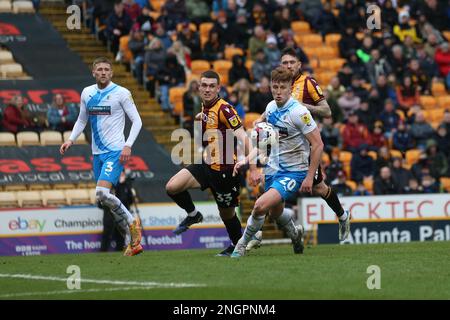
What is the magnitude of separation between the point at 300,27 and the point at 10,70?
9553mm

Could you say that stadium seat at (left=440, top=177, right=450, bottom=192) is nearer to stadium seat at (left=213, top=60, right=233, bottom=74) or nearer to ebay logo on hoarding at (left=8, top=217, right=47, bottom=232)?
stadium seat at (left=213, top=60, right=233, bottom=74)

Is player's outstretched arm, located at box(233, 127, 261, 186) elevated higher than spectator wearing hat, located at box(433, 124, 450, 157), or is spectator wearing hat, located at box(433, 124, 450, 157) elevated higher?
player's outstretched arm, located at box(233, 127, 261, 186)

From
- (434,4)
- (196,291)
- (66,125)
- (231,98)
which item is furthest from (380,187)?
(196,291)

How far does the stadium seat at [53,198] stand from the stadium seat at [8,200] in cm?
64

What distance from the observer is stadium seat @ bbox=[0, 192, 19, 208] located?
24.8 metres

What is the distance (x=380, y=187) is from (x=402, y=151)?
9.17ft

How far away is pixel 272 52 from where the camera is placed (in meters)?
30.8

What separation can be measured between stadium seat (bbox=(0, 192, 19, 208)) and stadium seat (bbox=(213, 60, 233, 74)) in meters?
7.62

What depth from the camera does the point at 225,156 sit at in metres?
15.9

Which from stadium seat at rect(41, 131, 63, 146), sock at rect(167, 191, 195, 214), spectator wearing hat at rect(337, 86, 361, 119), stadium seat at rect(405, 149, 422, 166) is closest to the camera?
sock at rect(167, 191, 195, 214)

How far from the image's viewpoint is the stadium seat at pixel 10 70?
2836 centimetres

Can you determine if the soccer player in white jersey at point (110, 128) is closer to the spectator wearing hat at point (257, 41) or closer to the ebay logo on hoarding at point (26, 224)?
the ebay logo on hoarding at point (26, 224)

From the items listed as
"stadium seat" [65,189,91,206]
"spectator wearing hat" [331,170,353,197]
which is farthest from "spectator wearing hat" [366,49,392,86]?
"stadium seat" [65,189,91,206]

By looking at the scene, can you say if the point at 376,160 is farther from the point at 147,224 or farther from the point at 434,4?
the point at 434,4
